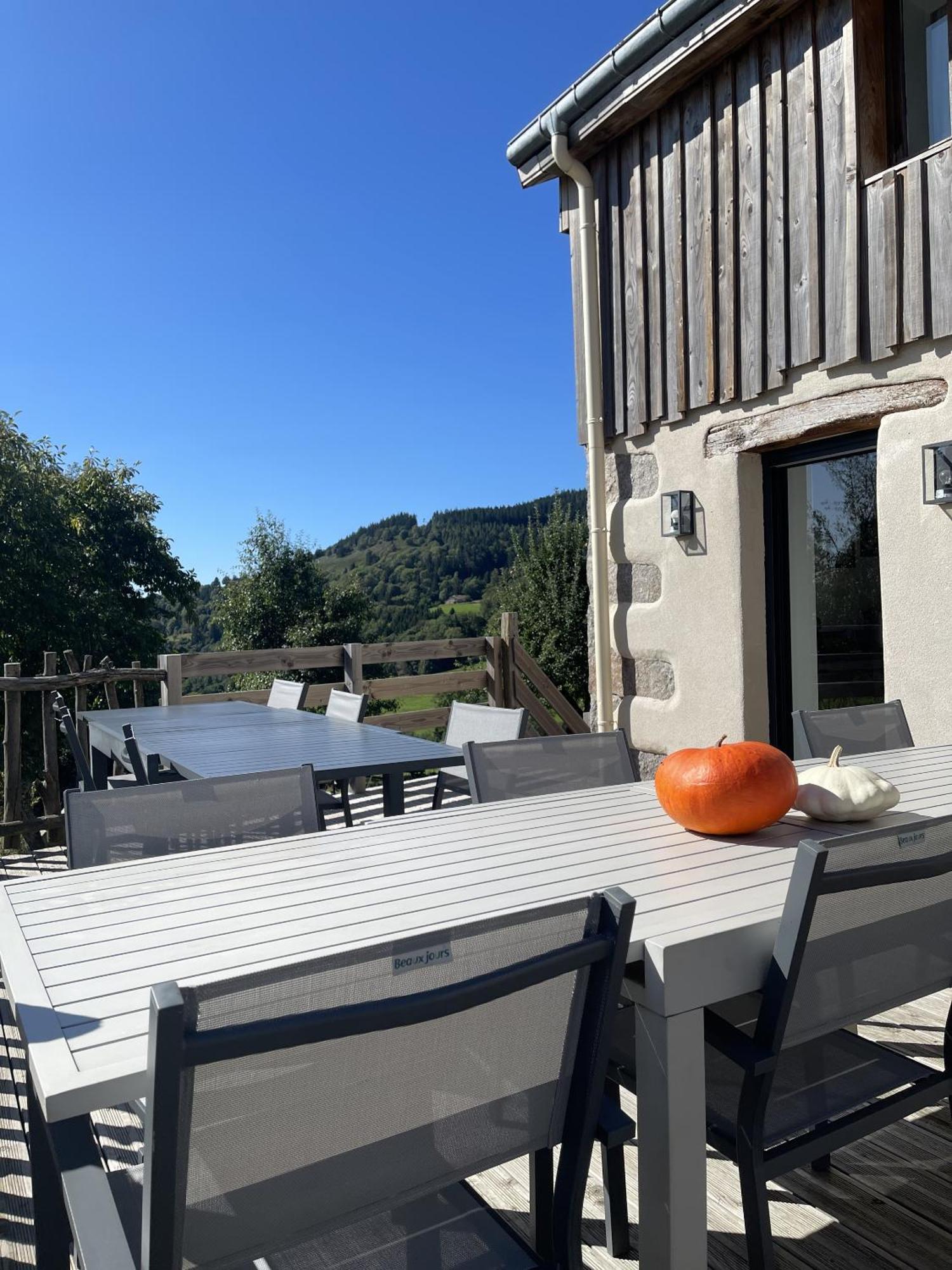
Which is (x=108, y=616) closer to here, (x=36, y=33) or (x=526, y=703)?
(x=36, y=33)

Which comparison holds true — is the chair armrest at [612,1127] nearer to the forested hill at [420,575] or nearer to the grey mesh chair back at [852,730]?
the grey mesh chair back at [852,730]

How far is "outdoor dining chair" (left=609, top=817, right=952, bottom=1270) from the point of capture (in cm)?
122

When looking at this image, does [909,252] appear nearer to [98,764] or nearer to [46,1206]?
[46,1206]

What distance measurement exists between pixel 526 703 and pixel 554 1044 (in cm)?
620

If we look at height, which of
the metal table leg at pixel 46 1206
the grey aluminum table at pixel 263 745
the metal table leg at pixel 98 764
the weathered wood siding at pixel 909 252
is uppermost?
the weathered wood siding at pixel 909 252

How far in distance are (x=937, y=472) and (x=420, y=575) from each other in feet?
80.9

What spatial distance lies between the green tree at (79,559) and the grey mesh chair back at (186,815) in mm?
18622

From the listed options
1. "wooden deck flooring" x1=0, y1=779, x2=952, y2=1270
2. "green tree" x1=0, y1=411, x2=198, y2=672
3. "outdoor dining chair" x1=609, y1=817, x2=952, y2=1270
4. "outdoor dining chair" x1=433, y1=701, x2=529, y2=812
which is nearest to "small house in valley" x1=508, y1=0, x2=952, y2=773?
"outdoor dining chair" x1=433, y1=701, x2=529, y2=812

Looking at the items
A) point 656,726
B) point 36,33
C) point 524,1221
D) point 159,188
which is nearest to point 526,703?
point 656,726

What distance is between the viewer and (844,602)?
416 cm

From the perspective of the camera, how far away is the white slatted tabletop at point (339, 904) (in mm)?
1040

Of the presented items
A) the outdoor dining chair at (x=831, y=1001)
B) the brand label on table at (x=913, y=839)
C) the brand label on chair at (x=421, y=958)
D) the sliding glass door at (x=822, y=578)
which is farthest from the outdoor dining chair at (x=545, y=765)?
the sliding glass door at (x=822, y=578)

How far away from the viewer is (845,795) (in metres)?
1.76

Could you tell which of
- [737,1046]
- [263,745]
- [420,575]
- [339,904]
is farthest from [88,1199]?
[420,575]
